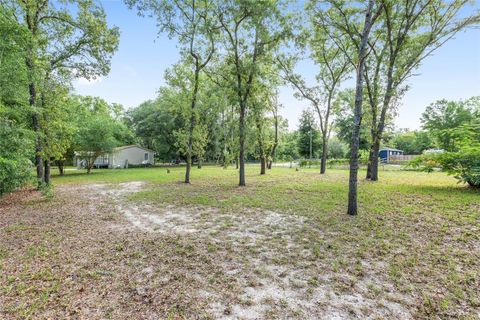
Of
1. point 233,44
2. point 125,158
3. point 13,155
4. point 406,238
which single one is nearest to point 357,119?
point 406,238

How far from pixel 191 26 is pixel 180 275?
11.8 metres

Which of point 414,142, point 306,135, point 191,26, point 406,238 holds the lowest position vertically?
point 406,238

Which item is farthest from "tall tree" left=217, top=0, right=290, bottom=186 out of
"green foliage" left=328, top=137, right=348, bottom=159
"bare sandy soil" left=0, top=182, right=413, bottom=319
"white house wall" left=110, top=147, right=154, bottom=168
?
"green foliage" left=328, top=137, right=348, bottom=159

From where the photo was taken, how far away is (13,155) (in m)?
6.81

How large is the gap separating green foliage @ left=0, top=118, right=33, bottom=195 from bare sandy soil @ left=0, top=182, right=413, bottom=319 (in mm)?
2251

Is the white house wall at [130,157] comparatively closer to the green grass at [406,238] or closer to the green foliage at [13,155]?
the green foliage at [13,155]

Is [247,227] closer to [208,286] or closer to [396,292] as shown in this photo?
[208,286]

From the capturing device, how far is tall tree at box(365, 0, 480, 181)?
10281 mm

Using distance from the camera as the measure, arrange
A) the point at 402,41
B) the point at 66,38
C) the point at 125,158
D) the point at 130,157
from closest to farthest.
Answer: the point at 66,38, the point at 402,41, the point at 125,158, the point at 130,157

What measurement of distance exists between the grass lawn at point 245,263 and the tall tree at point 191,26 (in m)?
8.30

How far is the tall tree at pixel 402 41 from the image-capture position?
33.7 ft

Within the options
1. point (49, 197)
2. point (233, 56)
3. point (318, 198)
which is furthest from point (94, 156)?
point (318, 198)

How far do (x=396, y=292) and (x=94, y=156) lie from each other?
2399cm

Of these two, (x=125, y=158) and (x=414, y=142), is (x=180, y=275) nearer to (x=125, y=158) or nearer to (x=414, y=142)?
(x=125, y=158)
